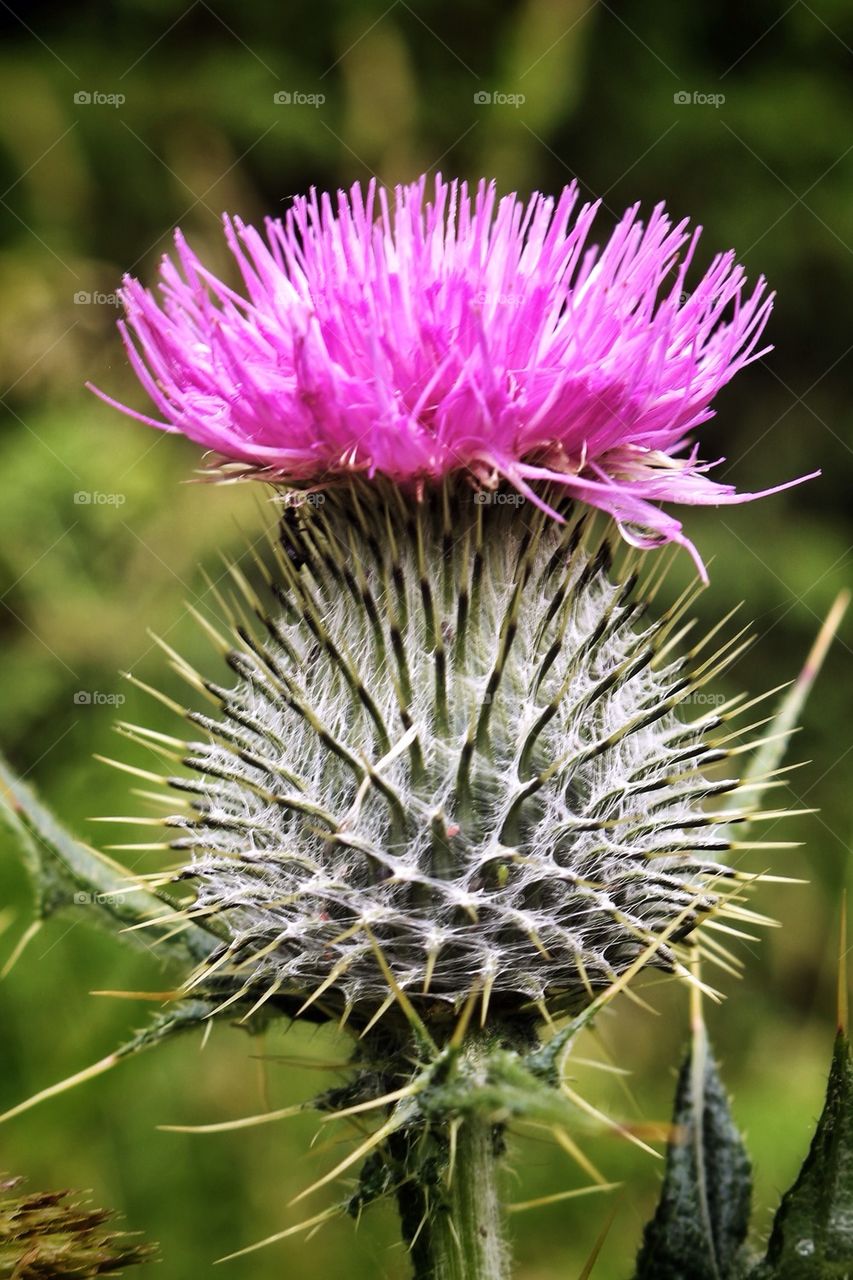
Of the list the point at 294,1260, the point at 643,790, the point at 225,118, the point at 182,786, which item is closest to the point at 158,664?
the point at 294,1260

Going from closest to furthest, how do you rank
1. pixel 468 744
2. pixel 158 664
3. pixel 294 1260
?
pixel 468 744, pixel 294 1260, pixel 158 664

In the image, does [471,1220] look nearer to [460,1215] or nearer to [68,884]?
[460,1215]

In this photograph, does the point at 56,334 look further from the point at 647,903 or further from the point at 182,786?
the point at 647,903

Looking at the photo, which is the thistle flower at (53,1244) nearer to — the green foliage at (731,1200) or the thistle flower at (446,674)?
the thistle flower at (446,674)

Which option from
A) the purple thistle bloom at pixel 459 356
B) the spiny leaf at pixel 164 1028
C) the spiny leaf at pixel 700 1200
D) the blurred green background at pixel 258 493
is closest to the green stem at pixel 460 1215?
the blurred green background at pixel 258 493

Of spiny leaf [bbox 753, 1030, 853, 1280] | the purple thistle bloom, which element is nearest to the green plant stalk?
spiny leaf [bbox 753, 1030, 853, 1280]

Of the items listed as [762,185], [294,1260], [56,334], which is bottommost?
[294,1260]
